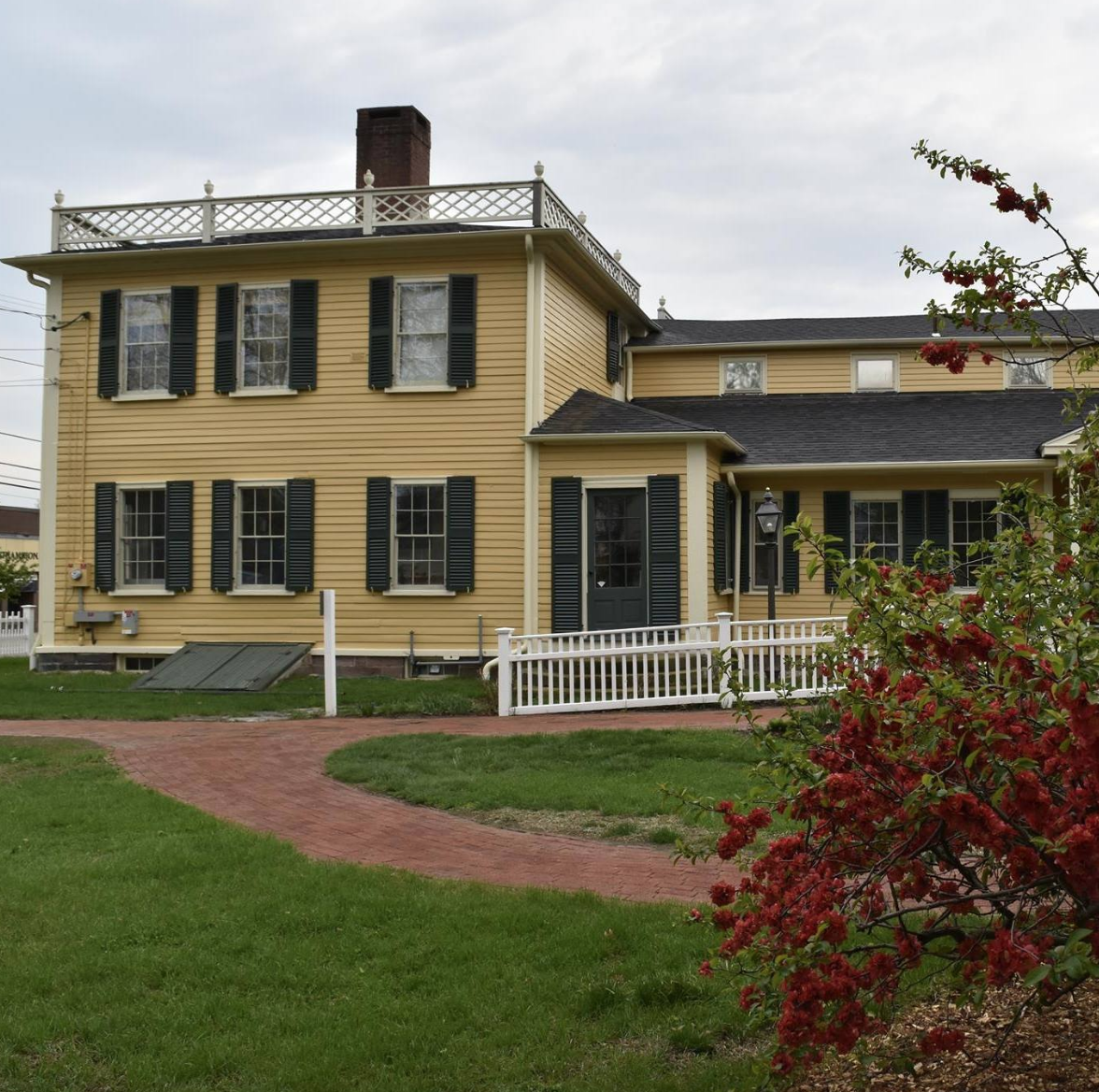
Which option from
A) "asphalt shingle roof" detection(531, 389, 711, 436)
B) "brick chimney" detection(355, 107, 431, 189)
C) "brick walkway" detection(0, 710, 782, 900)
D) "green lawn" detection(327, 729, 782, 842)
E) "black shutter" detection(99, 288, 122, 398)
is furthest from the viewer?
"brick chimney" detection(355, 107, 431, 189)

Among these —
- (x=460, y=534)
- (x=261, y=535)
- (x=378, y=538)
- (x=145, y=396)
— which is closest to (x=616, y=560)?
(x=460, y=534)

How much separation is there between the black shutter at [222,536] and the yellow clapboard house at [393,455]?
0.03 m

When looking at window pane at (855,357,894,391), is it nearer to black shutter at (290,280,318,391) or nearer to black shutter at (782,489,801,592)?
black shutter at (782,489,801,592)

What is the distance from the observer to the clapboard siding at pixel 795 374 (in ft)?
74.8

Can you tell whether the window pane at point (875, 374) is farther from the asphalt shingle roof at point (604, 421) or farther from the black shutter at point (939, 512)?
the asphalt shingle roof at point (604, 421)

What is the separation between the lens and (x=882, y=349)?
2303 centimetres

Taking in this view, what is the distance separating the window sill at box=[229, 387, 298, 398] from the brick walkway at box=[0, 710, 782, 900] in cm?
645

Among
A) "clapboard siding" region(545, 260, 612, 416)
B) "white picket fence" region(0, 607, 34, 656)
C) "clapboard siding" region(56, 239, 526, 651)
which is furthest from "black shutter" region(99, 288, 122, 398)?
"white picket fence" region(0, 607, 34, 656)

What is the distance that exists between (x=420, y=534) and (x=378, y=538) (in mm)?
622

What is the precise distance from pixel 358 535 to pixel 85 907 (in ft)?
40.9

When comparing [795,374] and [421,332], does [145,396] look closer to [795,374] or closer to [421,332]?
→ [421,332]

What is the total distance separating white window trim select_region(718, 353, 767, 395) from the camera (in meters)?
23.3

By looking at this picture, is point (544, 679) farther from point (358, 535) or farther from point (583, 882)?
point (583, 882)

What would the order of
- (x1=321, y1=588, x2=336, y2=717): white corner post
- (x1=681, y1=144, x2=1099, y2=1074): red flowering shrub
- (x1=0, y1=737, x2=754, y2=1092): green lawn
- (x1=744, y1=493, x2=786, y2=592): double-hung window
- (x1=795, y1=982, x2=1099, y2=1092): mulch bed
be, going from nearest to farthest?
1. (x1=681, y1=144, x2=1099, y2=1074): red flowering shrub
2. (x1=795, y1=982, x2=1099, y2=1092): mulch bed
3. (x1=0, y1=737, x2=754, y2=1092): green lawn
4. (x1=321, y1=588, x2=336, y2=717): white corner post
5. (x1=744, y1=493, x2=786, y2=592): double-hung window
